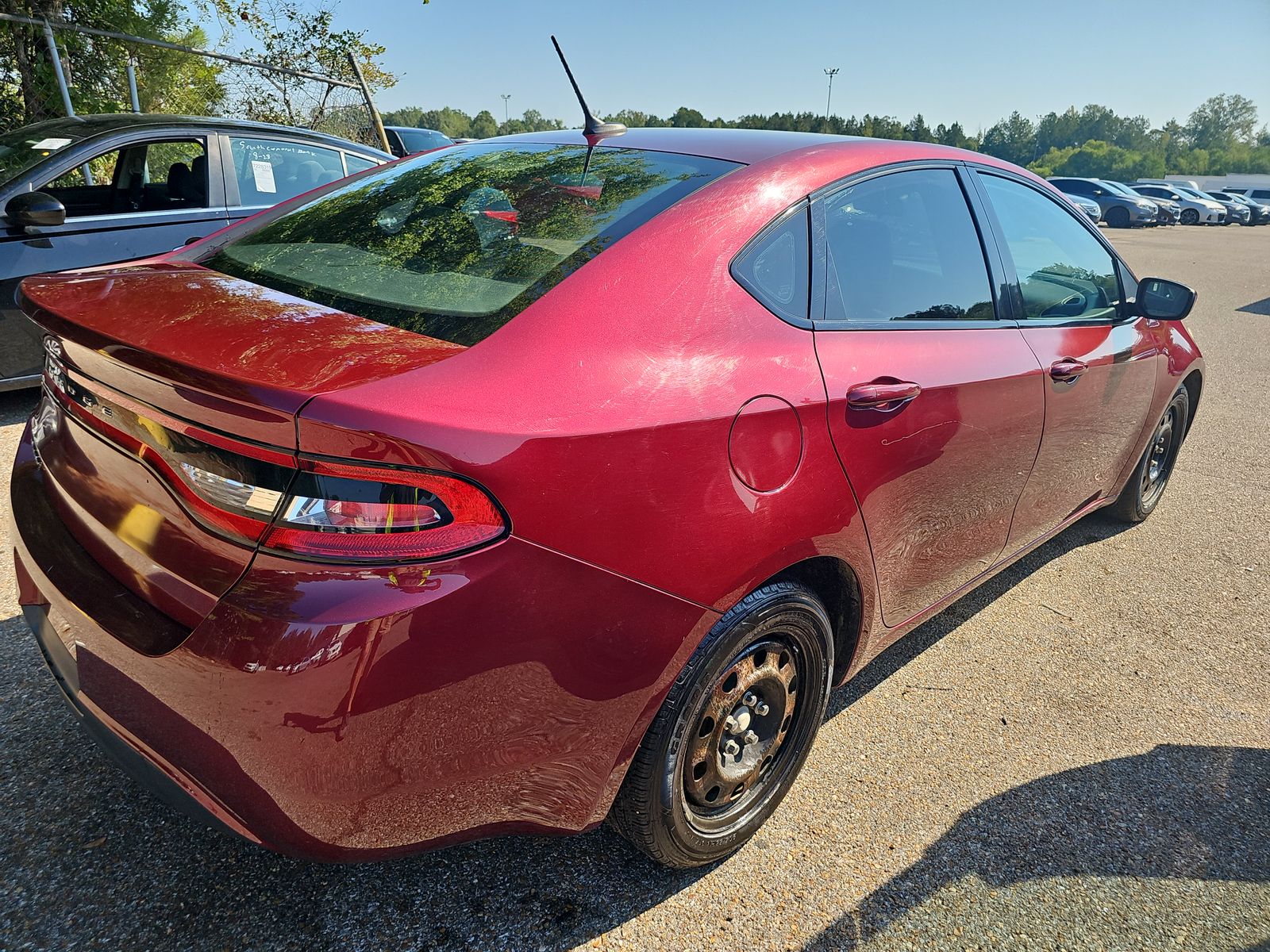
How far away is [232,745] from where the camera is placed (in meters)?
1.35

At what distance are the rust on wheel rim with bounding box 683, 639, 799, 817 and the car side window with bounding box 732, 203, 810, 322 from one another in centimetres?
78

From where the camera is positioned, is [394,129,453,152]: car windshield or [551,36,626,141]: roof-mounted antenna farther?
[394,129,453,152]: car windshield

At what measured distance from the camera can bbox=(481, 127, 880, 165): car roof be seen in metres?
2.11

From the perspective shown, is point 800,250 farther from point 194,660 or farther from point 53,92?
point 53,92

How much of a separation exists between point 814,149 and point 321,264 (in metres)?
1.26

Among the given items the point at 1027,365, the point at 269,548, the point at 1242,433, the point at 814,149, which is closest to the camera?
the point at 269,548

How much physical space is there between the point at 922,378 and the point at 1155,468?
2.85 m

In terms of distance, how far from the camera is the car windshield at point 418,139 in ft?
52.9

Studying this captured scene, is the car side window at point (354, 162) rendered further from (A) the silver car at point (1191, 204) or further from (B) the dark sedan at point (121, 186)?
(A) the silver car at point (1191, 204)

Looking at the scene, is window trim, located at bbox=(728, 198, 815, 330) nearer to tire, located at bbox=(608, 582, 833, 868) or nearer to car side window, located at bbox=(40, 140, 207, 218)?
tire, located at bbox=(608, 582, 833, 868)

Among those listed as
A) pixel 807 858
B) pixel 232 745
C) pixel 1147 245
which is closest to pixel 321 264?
pixel 232 745

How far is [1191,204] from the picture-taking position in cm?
3941

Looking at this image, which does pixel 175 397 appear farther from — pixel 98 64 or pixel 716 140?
pixel 98 64

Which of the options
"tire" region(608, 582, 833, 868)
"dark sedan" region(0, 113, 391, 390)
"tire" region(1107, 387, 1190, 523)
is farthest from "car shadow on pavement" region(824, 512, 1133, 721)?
"dark sedan" region(0, 113, 391, 390)
